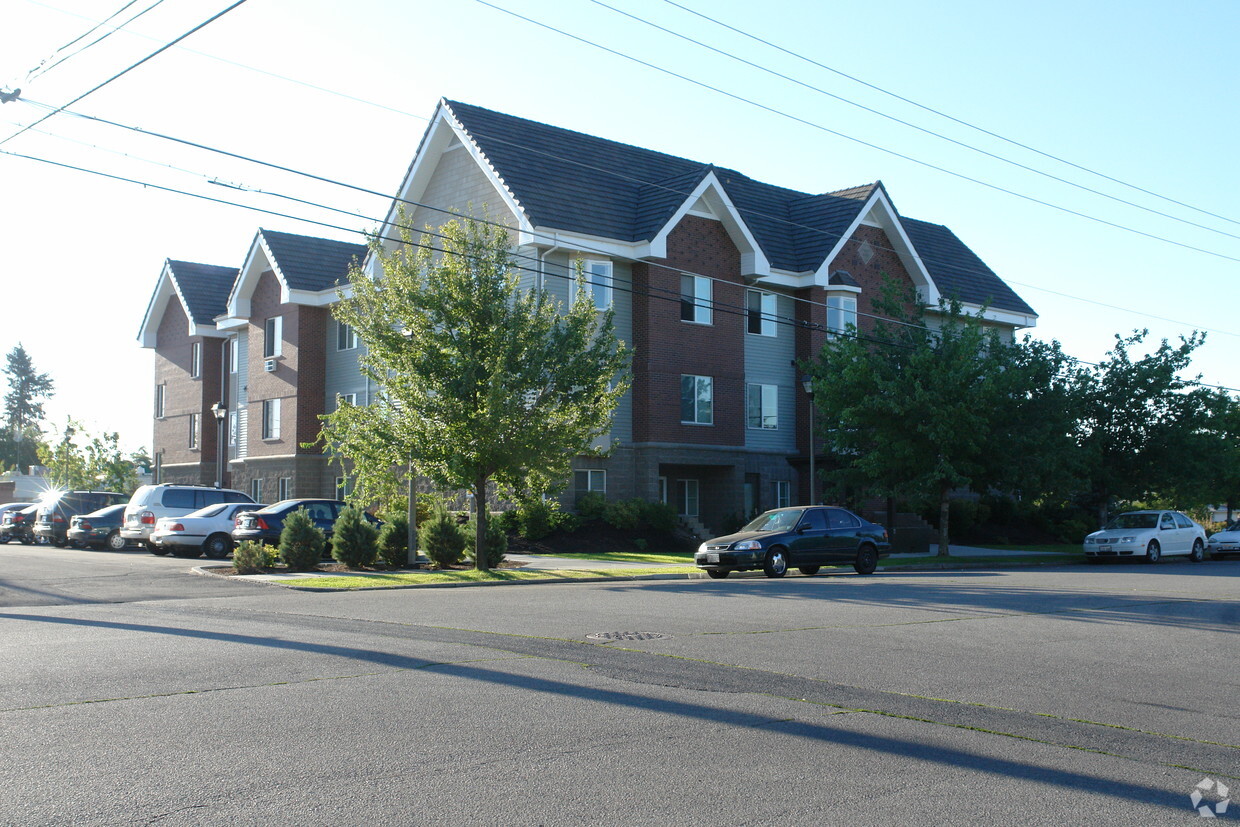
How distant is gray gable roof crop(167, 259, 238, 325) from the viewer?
50.2 metres

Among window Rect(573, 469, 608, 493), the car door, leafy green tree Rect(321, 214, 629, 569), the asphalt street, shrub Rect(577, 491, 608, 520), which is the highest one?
leafy green tree Rect(321, 214, 629, 569)

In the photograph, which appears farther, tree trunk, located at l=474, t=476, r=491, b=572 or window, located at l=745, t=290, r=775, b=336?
window, located at l=745, t=290, r=775, b=336

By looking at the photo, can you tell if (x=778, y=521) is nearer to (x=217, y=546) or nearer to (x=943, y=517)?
(x=943, y=517)

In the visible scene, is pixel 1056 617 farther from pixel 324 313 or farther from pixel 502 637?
pixel 324 313

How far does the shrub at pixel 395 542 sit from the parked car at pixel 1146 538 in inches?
739

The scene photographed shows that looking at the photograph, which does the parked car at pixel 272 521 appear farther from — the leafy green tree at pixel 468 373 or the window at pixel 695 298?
the window at pixel 695 298

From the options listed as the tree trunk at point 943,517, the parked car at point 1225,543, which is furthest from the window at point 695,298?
the parked car at point 1225,543

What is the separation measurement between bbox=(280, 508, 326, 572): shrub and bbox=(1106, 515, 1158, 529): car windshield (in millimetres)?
22311

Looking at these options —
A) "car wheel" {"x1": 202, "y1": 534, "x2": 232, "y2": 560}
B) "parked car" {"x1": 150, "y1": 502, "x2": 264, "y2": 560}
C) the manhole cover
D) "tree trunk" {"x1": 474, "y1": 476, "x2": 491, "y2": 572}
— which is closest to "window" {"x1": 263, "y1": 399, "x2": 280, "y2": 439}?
"parked car" {"x1": 150, "y1": 502, "x2": 264, "y2": 560}

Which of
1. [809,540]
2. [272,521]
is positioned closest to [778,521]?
[809,540]

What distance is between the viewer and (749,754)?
665cm

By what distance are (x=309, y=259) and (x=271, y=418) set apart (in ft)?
21.0

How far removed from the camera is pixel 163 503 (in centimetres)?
3153

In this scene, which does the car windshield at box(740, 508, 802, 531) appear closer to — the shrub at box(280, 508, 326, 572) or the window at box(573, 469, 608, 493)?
the shrub at box(280, 508, 326, 572)
